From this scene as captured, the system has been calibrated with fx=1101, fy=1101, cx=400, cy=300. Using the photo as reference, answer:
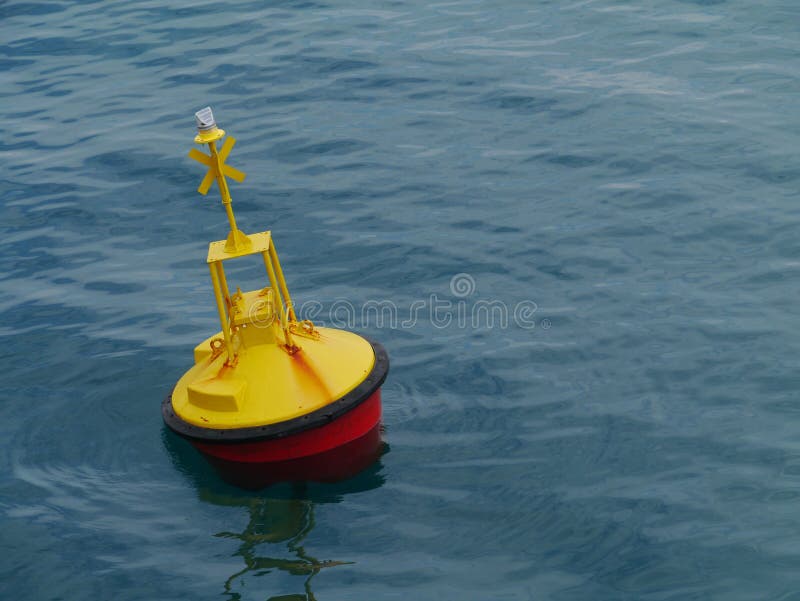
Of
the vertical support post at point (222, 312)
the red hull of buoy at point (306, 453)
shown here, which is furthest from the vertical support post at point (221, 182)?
the red hull of buoy at point (306, 453)

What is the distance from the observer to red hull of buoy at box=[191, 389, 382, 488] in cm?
698

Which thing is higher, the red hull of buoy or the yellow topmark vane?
the yellow topmark vane

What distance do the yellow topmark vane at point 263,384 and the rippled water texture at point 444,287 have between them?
0.43 meters

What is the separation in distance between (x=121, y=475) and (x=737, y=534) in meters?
4.04

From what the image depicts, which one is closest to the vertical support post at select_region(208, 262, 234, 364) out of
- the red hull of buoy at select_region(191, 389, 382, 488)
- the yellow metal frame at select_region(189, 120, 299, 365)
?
the yellow metal frame at select_region(189, 120, 299, 365)

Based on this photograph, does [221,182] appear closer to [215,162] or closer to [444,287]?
[215,162]

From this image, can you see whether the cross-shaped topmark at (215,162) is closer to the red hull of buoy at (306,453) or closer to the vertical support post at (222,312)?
the vertical support post at (222,312)

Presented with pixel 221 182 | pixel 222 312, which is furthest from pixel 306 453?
pixel 221 182

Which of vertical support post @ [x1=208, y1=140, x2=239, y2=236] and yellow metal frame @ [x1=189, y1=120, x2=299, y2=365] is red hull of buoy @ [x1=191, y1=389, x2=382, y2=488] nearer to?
yellow metal frame @ [x1=189, y1=120, x2=299, y2=365]

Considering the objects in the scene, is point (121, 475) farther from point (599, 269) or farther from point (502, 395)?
point (599, 269)

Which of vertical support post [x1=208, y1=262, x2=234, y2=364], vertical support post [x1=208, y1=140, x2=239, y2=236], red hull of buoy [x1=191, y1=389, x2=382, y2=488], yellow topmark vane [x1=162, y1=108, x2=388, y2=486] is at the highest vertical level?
vertical support post [x1=208, y1=140, x2=239, y2=236]

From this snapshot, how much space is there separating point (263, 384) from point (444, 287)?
9.97 feet

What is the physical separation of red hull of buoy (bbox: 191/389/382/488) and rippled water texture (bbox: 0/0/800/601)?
0.50ft

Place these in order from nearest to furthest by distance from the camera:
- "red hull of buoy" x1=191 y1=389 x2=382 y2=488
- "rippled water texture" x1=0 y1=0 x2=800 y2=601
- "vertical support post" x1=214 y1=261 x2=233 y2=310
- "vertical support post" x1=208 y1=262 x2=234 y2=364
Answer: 1. "rippled water texture" x1=0 y1=0 x2=800 y2=601
2. "vertical support post" x1=208 y1=262 x2=234 y2=364
3. "red hull of buoy" x1=191 y1=389 x2=382 y2=488
4. "vertical support post" x1=214 y1=261 x2=233 y2=310
